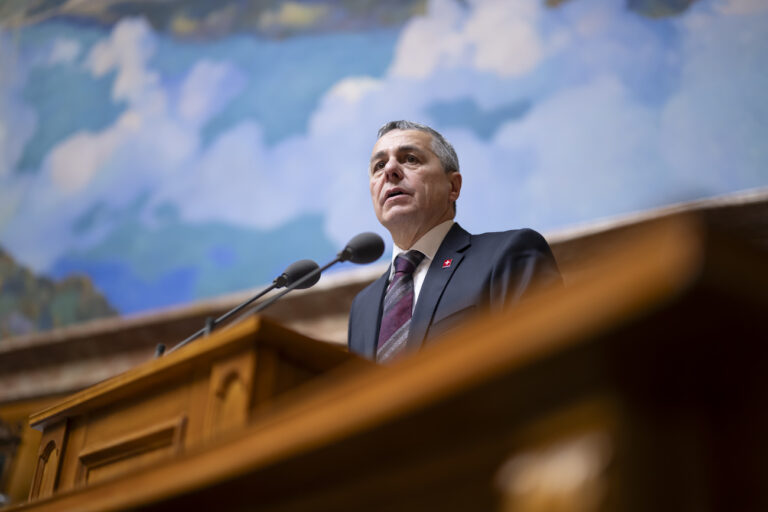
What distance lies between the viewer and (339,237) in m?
7.47

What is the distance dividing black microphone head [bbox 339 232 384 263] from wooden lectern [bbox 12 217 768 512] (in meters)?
1.63

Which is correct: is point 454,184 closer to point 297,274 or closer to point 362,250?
point 362,250

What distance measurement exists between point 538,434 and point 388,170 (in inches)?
89.1

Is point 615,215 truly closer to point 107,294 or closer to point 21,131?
point 107,294

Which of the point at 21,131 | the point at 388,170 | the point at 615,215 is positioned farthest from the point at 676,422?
the point at 21,131

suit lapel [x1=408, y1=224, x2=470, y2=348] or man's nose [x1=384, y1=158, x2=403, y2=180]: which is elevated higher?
man's nose [x1=384, y1=158, x2=403, y2=180]

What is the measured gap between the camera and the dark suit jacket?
2.21 metres

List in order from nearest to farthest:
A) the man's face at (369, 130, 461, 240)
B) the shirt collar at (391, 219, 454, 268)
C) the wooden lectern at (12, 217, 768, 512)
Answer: the wooden lectern at (12, 217, 768, 512), the shirt collar at (391, 219, 454, 268), the man's face at (369, 130, 461, 240)

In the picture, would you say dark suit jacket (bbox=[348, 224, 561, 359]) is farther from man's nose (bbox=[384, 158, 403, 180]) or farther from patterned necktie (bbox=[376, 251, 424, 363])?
man's nose (bbox=[384, 158, 403, 180])

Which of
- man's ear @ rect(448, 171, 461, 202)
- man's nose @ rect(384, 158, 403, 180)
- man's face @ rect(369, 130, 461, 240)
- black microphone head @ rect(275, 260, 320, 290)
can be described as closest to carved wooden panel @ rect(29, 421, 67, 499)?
black microphone head @ rect(275, 260, 320, 290)

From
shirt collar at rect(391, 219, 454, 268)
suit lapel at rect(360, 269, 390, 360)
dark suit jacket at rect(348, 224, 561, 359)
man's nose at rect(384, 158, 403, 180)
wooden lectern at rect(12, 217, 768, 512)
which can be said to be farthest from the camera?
man's nose at rect(384, 158, 403, 180)

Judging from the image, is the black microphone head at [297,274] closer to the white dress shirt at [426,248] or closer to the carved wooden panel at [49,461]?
the white dress shirt at [426,248]

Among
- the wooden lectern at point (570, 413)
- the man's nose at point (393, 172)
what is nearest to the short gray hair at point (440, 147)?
the man's nose at point (393, 172)

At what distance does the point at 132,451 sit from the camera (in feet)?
5.65
